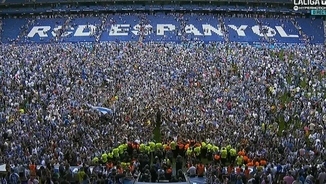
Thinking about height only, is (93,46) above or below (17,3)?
below

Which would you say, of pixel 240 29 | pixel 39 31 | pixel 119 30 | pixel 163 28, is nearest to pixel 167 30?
pixel 163 28

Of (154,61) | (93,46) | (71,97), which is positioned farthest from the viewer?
(93,46)

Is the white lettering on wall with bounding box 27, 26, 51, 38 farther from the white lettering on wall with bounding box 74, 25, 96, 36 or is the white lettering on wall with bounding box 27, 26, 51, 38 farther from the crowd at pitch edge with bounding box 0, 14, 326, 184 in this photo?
the crowd at pitch edge with bounding box 0, 14, 326, 184

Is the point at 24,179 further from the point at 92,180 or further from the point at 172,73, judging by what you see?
the point at 172,73

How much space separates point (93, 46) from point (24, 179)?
28067mm

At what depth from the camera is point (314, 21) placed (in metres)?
56.9

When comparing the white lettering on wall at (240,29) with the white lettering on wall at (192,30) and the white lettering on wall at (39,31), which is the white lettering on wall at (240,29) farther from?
the white lettering on wall at (39,31)

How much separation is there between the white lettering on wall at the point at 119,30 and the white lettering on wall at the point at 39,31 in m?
6.66

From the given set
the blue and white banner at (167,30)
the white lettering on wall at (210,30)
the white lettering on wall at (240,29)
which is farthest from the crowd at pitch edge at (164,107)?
the white lettering on wall at (240,29)

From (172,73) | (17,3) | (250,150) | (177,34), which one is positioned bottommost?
(250,150)

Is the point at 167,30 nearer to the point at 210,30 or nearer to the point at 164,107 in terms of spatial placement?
the point at 210,30

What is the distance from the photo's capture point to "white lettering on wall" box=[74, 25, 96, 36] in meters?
52.2

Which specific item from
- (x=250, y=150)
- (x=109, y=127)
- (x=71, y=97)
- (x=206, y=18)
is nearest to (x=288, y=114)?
(x=250, y=150)

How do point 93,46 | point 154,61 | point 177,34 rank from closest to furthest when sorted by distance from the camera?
point 154,61 < point 93,46 < point 177,34
